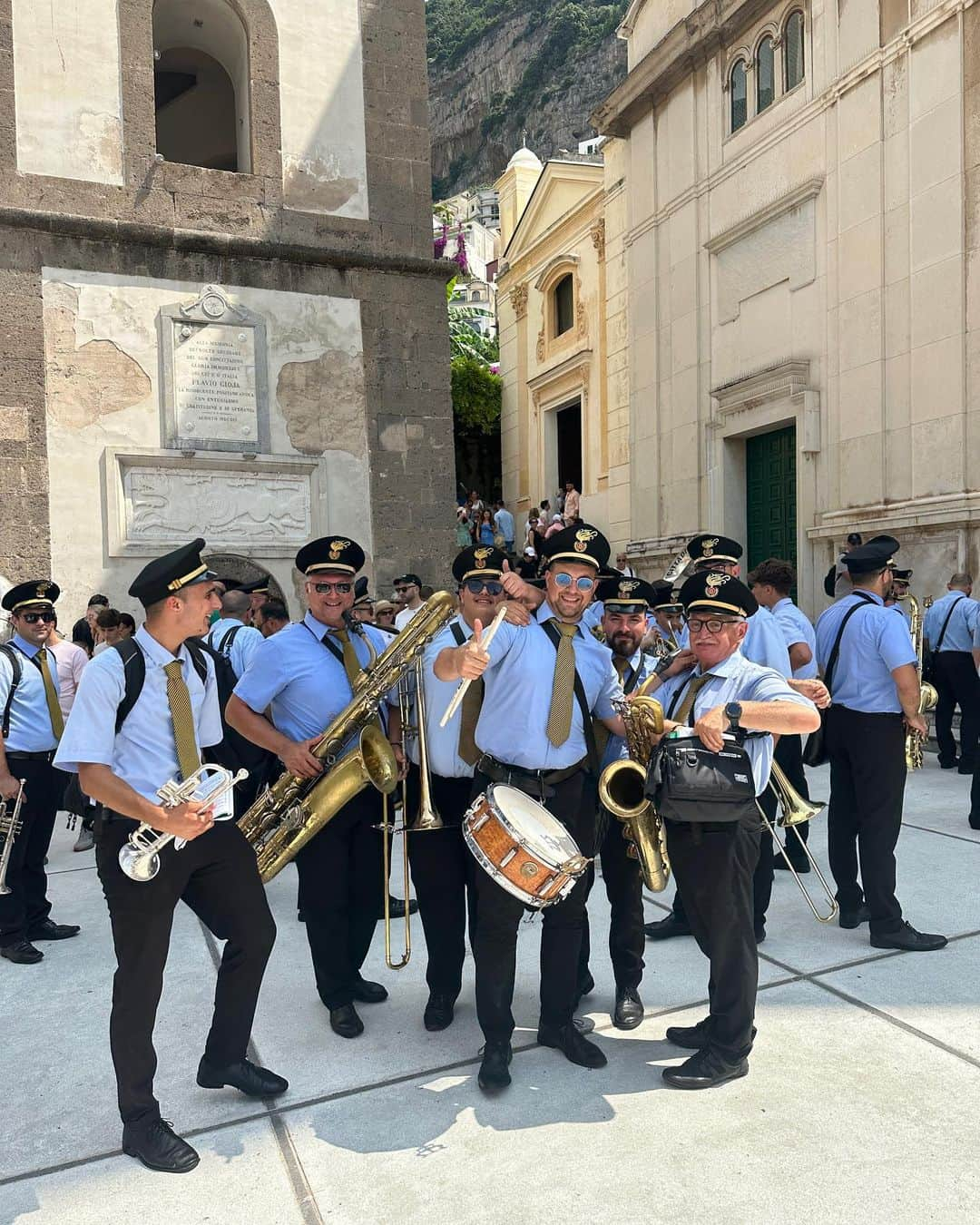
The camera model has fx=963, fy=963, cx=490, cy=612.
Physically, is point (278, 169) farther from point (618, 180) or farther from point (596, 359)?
point (596, 359)

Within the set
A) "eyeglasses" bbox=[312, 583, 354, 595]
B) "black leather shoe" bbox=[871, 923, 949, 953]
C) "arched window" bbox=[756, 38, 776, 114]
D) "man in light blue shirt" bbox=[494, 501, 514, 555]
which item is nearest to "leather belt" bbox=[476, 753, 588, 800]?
"eyeglasses" bbox=[312, 583, 354, 595]

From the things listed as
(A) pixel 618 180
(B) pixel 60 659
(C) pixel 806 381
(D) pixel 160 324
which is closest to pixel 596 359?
(A) pixel 618 180

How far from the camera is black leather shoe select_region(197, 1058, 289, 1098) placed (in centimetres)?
370

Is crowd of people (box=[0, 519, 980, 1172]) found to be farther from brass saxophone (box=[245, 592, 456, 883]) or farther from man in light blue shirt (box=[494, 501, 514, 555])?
A: man in light blue shirt (box=[494, 501, 514, 555])

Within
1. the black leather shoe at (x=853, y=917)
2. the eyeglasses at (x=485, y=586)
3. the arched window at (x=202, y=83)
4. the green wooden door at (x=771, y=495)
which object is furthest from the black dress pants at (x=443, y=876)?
the green wooden door at (x=771, y=495)

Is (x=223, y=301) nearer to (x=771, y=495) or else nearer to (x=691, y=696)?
(x=771, y=495)

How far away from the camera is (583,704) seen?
3982mm

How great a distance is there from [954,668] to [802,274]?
26.0 feet

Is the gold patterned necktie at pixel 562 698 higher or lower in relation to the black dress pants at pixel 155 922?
higher

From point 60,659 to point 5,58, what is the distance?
8.80 m

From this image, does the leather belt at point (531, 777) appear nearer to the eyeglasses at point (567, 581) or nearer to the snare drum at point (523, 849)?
the snare drum at point (523, 849)

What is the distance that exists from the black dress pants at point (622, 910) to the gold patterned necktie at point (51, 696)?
3268 millimetres

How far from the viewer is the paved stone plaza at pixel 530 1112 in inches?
120

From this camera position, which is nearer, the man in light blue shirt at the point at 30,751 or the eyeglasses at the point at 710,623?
the eyeglasses at the point at 710,623
